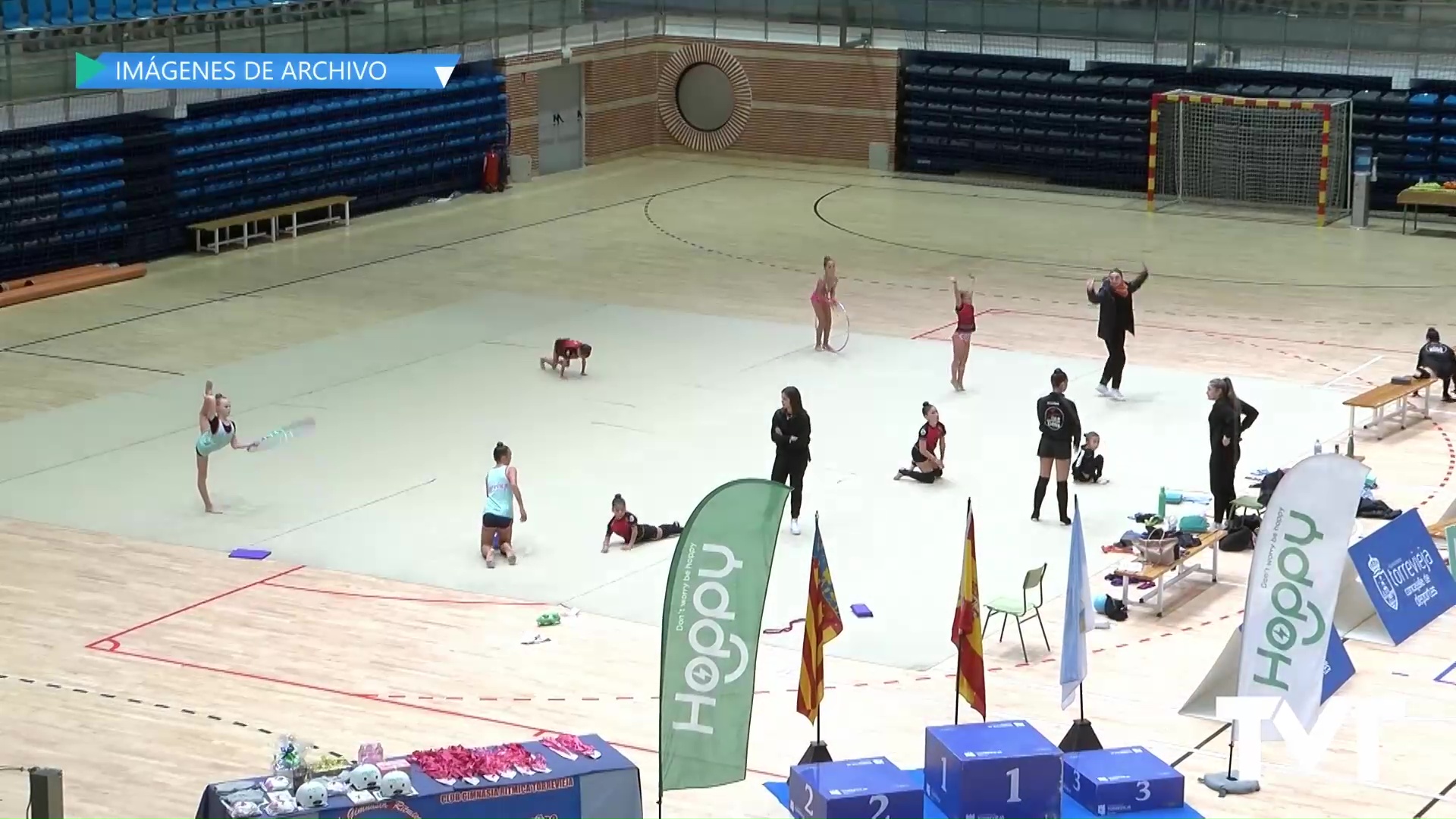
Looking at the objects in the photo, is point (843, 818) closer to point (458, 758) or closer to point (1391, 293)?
point (458, 758)

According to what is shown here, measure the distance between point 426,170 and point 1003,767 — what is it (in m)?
30.9

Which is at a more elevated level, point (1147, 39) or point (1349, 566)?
point (1147, 39)

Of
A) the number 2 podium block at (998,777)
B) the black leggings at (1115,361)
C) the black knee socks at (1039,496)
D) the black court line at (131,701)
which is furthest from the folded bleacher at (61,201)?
the number 2 podium block at (998,777)

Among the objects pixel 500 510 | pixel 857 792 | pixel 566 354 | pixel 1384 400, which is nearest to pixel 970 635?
pixel 857 792

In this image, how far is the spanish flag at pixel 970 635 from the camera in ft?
51.8

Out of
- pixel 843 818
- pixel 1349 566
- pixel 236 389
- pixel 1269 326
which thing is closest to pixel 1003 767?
pixel 843 818

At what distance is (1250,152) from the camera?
4291cm

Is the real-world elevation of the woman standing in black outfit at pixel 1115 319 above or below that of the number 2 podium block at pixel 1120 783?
above

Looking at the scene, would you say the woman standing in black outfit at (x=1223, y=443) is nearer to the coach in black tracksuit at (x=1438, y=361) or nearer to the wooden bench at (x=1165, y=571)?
the wooden bench at (x=1165, y=571)

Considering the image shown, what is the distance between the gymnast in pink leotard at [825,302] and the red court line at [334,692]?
12.7 metres

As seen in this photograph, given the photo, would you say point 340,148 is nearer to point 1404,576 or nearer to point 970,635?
point 1404,576

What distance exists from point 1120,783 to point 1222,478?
819 cm

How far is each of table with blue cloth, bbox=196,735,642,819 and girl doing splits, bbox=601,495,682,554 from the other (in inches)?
286

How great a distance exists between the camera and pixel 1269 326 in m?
32.5
